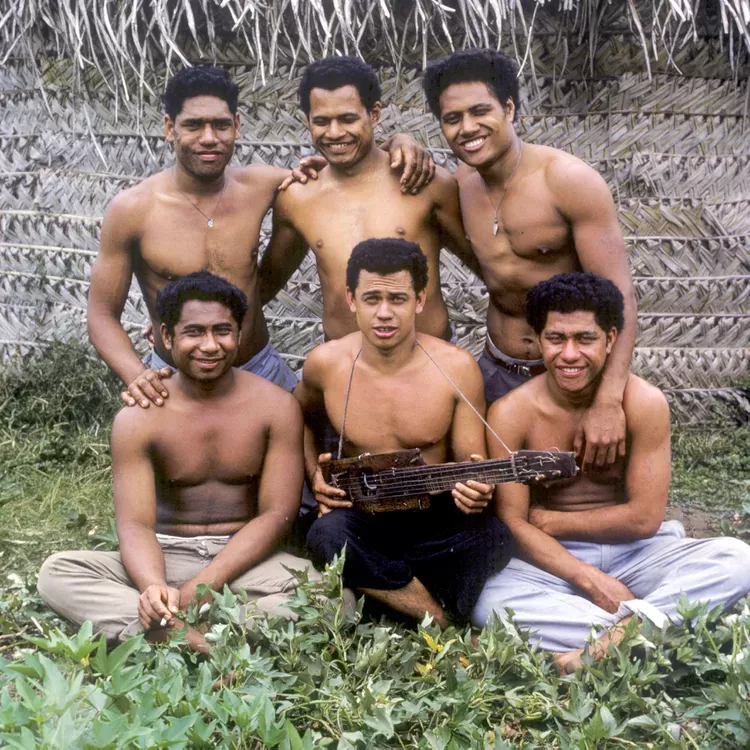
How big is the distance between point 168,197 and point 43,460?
76.2 inches

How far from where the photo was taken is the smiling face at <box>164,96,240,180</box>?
12.4 ft

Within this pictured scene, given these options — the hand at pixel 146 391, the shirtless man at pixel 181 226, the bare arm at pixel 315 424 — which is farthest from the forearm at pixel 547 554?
the shirtless man at pixel 181 226

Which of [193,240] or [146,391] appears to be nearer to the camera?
[146,391]

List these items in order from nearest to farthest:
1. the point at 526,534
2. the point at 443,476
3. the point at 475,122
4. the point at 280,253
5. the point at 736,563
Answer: the point at 736,563 → the point at 443,476 → the point at 526,534 → the point at 475,122 → the point at 280,253

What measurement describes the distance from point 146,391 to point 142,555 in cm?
57

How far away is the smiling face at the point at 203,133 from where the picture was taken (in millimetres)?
3775

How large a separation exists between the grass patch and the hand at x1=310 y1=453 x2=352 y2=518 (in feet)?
1.40

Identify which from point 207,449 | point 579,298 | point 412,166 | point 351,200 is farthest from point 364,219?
point 207,449

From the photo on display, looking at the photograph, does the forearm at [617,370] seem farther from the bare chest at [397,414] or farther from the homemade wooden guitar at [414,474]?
the bare chest at [397,414]

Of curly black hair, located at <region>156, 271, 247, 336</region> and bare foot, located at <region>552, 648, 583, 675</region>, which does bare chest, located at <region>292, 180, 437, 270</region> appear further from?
bare foot, located at <region>552, 648, 583, 675</region>

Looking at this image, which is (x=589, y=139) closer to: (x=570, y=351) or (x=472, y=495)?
(x=570, y=351)

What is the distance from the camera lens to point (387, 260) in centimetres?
337

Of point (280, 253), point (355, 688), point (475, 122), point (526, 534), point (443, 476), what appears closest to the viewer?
point (355, 688)

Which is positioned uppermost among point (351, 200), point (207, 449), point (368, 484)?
point (351, 200)
